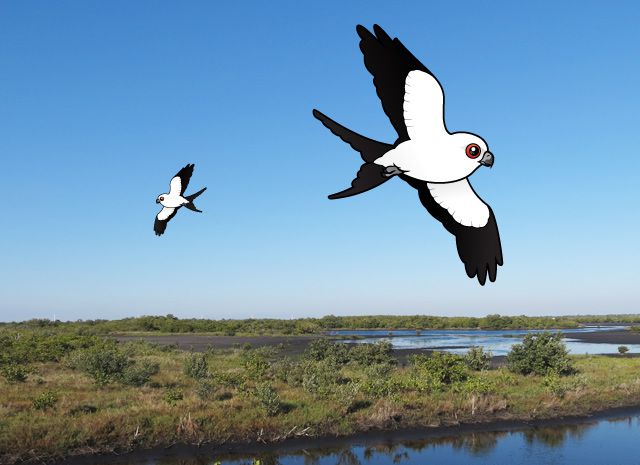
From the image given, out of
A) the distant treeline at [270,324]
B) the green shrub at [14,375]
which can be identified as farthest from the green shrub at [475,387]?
the distant treeline at [270,324]

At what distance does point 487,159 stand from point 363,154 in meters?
0.40

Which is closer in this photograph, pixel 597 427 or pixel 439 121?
pixel 439 121

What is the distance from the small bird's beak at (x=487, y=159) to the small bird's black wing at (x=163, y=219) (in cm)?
312

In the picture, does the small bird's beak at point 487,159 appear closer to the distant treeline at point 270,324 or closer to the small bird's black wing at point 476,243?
the small bird's black wing at point 476,243

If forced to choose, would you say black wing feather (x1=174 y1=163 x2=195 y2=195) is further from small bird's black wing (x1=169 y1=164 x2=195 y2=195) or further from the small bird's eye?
the small bird's eye

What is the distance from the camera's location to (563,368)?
4341 centimetres

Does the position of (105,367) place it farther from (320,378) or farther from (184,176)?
(184,176)

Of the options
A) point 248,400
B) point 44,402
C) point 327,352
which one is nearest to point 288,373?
point 248,400

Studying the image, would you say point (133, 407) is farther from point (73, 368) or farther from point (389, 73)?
point (389, 73)

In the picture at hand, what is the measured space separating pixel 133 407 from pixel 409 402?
52.8 ft

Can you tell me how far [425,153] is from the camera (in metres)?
1.74

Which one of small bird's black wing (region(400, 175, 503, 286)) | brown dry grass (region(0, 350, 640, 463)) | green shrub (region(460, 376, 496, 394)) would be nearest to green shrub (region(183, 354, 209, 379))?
brown dry grass (region(0, 350, 640, 463))

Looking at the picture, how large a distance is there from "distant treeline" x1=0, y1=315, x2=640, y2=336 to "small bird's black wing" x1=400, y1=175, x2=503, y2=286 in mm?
105449

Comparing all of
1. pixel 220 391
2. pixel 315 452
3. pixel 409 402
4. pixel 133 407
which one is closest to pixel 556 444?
pixel 409 402
